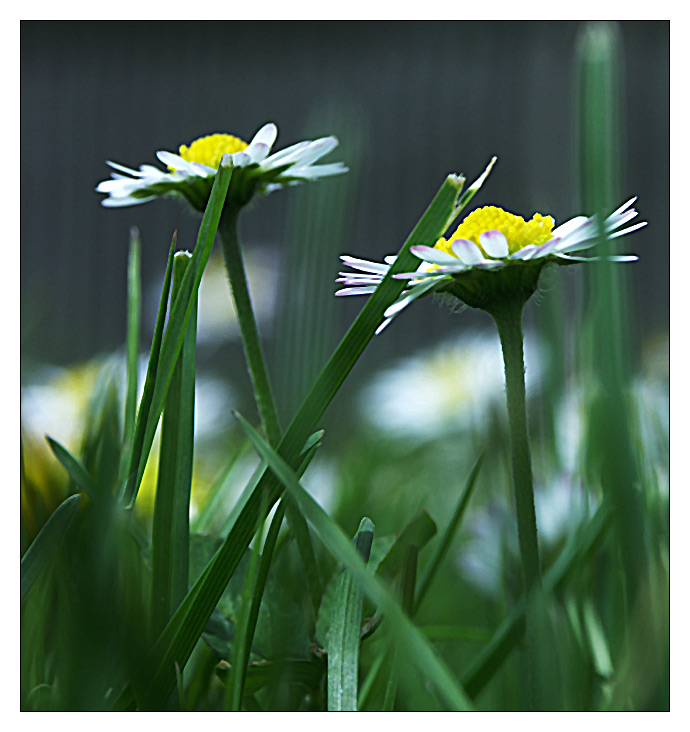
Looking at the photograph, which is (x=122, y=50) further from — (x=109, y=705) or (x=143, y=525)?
(x=109, y=705)

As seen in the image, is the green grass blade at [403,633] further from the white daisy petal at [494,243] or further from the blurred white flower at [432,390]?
the blurred white flower at [432,390]

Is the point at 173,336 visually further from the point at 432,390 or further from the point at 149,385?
the point at 432,390

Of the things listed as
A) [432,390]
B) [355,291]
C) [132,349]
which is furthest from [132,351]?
[432,390]

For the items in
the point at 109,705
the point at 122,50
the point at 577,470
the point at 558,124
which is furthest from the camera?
the point at 558,124

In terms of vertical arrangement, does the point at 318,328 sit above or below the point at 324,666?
above

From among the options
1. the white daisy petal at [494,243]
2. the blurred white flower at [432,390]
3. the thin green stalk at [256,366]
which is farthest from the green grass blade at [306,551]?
the blurred white flower at [432,390]
